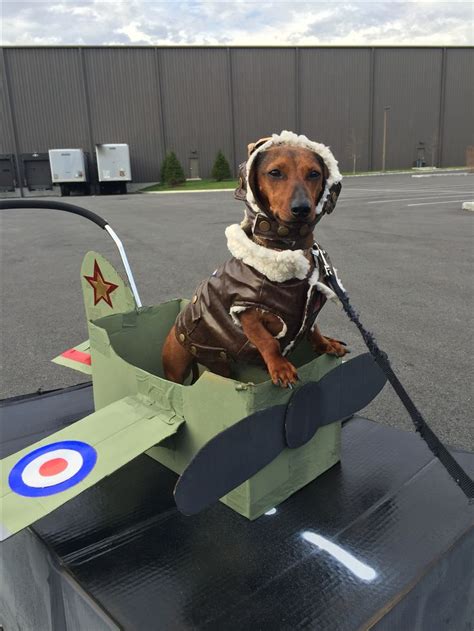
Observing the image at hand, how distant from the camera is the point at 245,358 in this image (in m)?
1.71

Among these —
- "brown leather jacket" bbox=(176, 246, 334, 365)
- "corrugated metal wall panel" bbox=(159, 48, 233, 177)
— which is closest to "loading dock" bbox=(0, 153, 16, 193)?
"corrugated metal wall panel" bbox=(159, 48, 233, 177)

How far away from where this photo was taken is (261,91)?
117ft

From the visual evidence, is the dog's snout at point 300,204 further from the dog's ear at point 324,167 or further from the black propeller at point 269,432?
the black propeller at point 269,432

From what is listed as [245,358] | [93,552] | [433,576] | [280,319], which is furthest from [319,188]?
[93,552]

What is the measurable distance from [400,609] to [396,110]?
141 ft

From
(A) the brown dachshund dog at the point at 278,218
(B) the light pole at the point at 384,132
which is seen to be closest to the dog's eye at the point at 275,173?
(A) the brown dachshund dog at the point at 278,218

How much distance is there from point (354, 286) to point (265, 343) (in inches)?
171

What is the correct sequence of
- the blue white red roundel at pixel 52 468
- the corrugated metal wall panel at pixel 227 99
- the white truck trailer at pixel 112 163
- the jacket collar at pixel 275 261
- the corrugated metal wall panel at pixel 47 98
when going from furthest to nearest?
1. the corrugated metal wall panel at pixel 227 99
2. the corrugated metal wall panel at pixel 47 98
3. the white truck trailer at pixel 112 163
4. the jacket collar at pixel 275 261
5. the blue white red roundel at pixel 52 468

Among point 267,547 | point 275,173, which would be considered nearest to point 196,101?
point 275,173

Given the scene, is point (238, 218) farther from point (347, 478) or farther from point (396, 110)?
point (396, 110)

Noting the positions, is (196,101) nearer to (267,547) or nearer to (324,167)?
(324,167)

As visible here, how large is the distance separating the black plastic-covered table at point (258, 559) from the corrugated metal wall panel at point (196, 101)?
118ft

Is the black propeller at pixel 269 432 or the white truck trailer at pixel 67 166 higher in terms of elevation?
the white truck trailer at pixel 67 166

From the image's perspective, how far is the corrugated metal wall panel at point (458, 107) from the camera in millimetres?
39156
